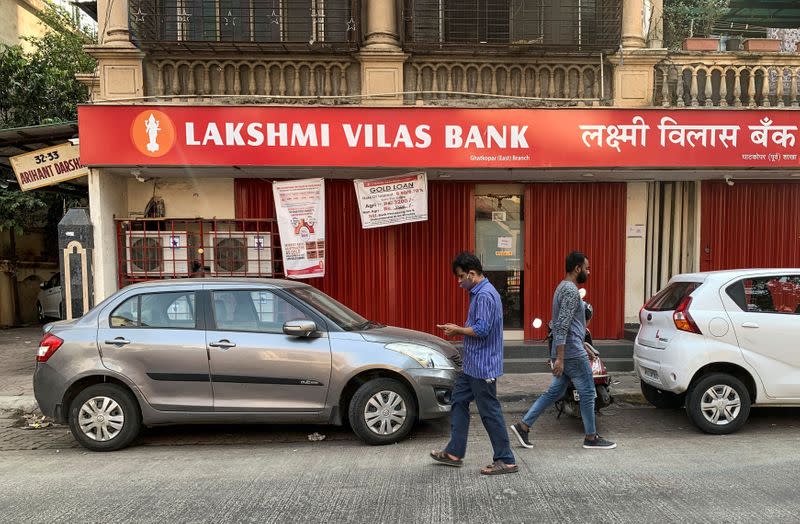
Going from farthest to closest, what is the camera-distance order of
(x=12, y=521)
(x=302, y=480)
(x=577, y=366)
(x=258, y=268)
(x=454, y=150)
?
(x=258, y=268) < (x=454, y=150) < (x=577, y=366) < (x=302, y=480) < (x=12, y=521)

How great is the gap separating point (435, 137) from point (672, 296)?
385cm

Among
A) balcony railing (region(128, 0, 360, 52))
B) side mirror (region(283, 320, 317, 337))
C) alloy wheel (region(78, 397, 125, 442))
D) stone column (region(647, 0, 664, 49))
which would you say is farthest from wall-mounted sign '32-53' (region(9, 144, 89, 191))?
stone column (region(647, 0, 664, 49))

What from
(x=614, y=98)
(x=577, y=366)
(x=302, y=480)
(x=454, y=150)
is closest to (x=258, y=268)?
(x=454, y=150)

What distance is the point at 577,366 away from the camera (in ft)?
16.5

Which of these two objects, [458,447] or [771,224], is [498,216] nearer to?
[771,224]

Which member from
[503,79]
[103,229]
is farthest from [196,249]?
[503,79]

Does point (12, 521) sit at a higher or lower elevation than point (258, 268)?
lower

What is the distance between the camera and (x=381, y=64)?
28.5ft

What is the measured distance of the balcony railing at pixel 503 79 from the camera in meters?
8.80

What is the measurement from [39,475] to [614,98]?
29.0ft

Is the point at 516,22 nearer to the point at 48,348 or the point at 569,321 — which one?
the point at 569,321

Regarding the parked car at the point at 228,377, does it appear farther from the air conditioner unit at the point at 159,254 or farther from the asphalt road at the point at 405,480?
the air conditioner unit at the point at 159,254

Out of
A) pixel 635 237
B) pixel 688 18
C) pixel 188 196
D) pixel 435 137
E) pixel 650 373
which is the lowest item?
pixel 650 373

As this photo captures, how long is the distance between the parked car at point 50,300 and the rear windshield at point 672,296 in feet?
46.3
